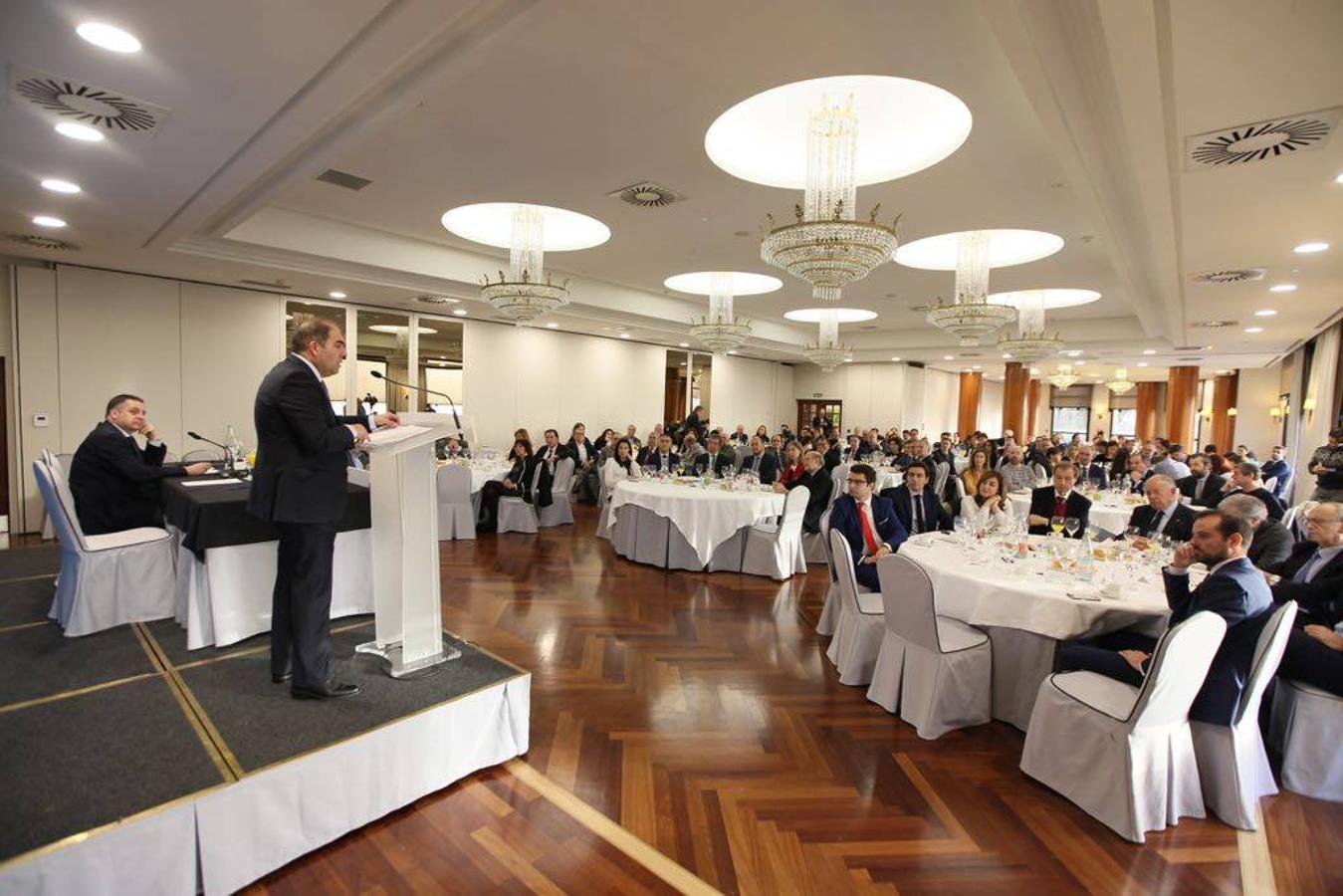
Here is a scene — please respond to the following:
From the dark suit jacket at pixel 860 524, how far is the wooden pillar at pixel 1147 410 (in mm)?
25841

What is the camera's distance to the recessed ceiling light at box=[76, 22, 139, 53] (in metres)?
2.62

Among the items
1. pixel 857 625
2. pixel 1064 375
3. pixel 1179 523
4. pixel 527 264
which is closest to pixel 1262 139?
pixel 1179 523

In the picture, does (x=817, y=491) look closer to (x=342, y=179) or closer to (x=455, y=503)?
(x=455, y=503)

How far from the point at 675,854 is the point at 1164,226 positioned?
18.2ft

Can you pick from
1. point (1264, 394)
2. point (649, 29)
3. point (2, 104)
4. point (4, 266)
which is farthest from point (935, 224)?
point (1264, 394)

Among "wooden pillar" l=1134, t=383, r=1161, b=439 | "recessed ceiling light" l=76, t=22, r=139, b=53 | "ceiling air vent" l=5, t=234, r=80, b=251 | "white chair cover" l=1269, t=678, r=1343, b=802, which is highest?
"recessed ceiling light" l=76, t=22, r=139, b=53

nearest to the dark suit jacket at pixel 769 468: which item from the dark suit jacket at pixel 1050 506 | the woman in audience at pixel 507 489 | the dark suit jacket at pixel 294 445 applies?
the woman in audience at pixel 507 489

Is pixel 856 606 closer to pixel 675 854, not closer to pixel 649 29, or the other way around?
pixel 675 854

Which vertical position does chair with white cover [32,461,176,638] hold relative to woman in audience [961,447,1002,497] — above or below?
below

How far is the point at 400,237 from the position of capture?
7488 millimetres

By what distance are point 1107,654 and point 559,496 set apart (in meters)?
6.68

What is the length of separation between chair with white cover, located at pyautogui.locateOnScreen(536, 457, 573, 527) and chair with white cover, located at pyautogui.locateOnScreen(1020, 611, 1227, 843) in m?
6.56

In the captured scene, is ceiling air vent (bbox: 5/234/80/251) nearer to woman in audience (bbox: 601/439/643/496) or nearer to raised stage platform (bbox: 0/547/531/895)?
raised stage platform (bbox: 0/547/531/895)

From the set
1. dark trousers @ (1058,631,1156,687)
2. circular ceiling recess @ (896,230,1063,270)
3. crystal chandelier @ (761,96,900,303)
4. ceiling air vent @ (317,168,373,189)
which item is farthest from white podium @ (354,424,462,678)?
circular ceiling recess @ (896,230,1063,270)
